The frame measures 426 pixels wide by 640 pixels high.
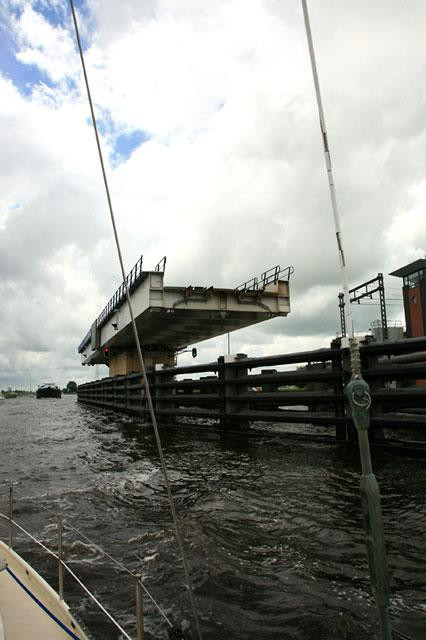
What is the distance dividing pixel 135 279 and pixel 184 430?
1424cm

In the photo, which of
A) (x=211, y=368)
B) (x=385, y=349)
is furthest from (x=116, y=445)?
(x=385, y=349)

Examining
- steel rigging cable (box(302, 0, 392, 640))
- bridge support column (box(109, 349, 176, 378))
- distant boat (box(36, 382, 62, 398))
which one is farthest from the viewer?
distant boat (box(36, 382, 62, 398))

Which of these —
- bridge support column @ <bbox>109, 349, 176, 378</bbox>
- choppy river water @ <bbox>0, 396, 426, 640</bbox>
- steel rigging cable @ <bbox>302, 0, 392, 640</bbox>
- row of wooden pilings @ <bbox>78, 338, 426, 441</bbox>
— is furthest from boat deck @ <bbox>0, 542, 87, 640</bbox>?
bridge support column @ <bbox>109, 349, 176, 378</bbox>

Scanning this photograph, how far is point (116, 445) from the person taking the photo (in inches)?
374

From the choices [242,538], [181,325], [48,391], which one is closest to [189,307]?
[181,325]

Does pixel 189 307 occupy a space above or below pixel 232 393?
above

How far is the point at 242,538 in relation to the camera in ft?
11.3

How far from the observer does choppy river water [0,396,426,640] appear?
2.33 meters

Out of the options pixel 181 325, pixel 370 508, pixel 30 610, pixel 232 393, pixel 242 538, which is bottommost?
pixel 242 538

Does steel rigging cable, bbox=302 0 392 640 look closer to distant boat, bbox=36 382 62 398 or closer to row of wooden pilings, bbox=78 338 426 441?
row of wooden pilings, bbox=78 338 426 441

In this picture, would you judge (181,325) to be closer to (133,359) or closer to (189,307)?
(189,307)

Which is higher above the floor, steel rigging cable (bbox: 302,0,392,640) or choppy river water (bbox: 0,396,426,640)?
steel rigging cable (bbox: 302,0,392,640)

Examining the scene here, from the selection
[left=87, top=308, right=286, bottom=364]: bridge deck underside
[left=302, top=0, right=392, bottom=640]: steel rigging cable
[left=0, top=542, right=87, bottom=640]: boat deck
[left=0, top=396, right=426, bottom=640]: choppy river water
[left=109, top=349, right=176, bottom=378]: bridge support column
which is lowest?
[left=0, top=396, right=426, bottom=640]: choppy river water

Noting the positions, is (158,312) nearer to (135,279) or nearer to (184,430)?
(135,279)
